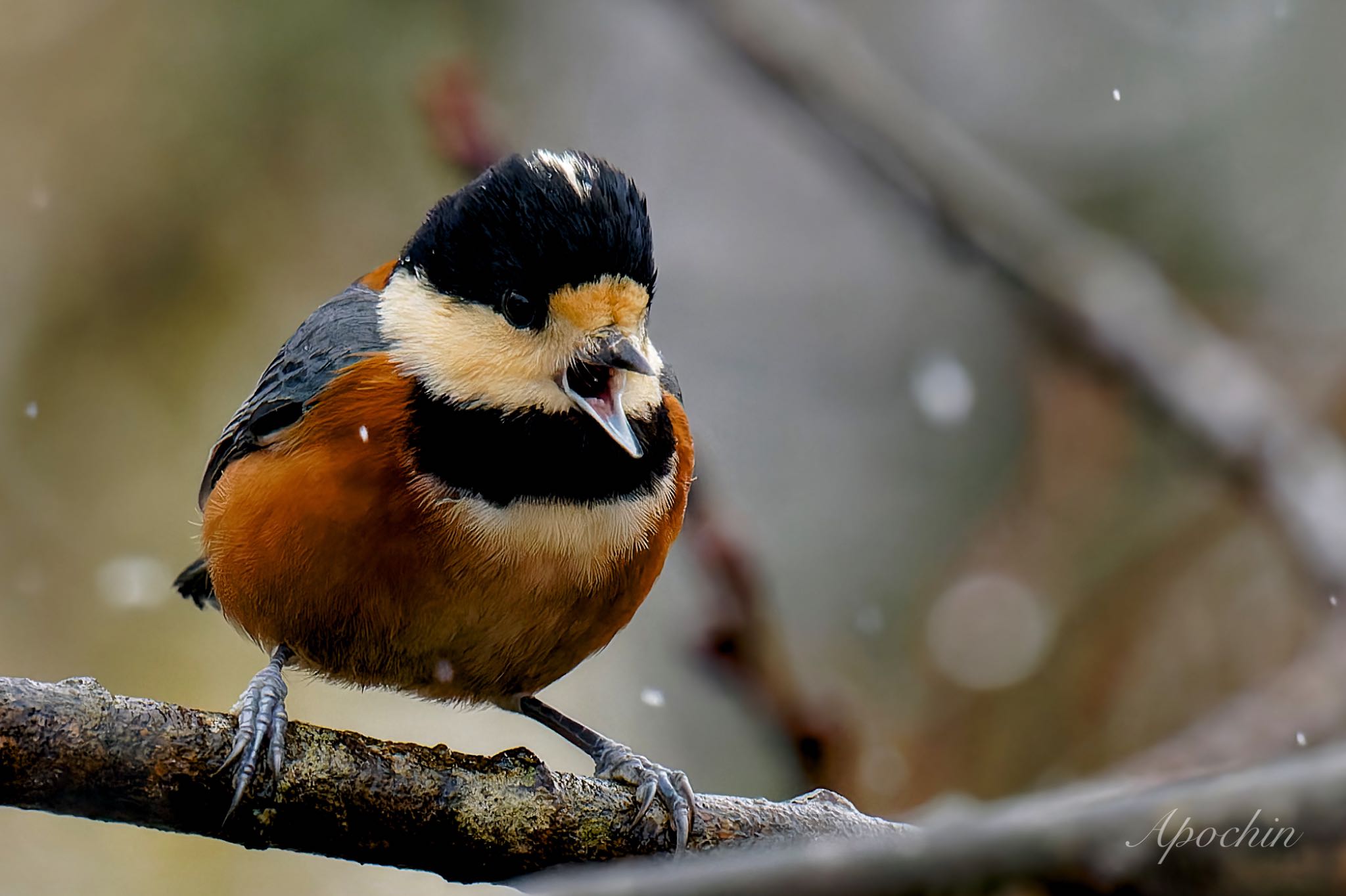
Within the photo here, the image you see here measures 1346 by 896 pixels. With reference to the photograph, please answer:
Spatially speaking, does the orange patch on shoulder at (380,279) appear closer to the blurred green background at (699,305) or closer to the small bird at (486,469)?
the small bird at (486,469)

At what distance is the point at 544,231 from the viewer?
2.61 meters

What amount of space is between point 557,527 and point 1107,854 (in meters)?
1.68

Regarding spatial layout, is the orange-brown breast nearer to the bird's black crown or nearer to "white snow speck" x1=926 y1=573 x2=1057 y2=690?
the bird's black crown

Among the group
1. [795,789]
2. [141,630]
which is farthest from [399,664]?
[141,630]

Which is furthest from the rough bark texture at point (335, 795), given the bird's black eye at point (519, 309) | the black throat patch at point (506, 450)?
the bird's black eye at point (519, 309)

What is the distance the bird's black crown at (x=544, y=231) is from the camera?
2.60 meters

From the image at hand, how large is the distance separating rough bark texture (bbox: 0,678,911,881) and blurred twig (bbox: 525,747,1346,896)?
1078 millimetres

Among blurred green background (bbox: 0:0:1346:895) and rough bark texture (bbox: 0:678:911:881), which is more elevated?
blurred green background (bbox: 0:0:1346:895)

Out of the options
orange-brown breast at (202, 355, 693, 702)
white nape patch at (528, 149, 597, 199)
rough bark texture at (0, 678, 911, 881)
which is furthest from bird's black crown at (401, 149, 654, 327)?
rough bark texture at (0, 678, 911, 881)

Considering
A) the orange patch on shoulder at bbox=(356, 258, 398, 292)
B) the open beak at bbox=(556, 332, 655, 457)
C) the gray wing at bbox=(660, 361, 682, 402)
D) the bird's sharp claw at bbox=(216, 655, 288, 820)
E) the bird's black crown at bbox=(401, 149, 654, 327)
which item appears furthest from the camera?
the orange patch on shoulder at bbox=(356, 258, 398, 292)

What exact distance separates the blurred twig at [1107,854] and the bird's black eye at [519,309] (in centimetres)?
159

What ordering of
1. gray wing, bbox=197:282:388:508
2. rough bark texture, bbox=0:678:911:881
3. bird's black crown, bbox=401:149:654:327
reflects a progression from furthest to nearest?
gray wing, bbox=197:282:388:508, bird's black crown, bbox=401:149:654:327, rough bark texture, bbox=0:678:911:881

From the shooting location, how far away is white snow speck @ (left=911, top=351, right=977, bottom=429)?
21.2ft

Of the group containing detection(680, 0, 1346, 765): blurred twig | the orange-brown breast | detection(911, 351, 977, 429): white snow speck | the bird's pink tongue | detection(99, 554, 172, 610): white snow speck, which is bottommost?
the orange-brown breast
